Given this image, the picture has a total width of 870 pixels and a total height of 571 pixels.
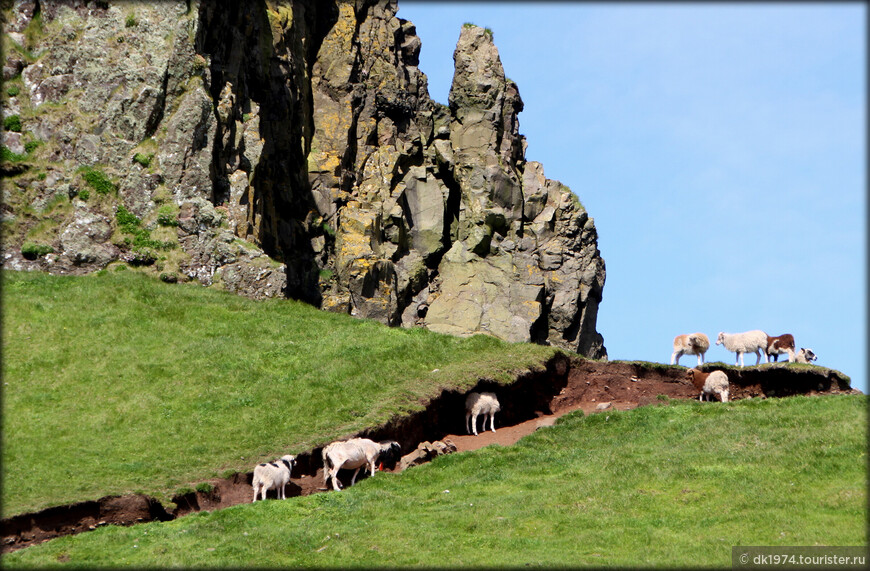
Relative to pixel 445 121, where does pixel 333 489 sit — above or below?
below

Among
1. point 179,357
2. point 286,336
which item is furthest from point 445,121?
point 179,357

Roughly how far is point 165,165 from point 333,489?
942 inches

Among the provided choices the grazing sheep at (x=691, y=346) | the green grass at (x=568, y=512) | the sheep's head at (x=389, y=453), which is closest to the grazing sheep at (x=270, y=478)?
the green grass at (x=568, y=512)

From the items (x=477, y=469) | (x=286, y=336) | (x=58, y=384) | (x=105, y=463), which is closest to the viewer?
(x=105, y=463)

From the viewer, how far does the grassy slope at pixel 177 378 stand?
89.5 feet

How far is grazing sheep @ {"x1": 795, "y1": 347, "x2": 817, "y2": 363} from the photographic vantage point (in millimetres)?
41031

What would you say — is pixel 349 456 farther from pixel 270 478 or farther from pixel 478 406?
pixel 478 406

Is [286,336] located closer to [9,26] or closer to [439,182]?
[9,26]

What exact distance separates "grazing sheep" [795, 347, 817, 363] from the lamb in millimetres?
4905

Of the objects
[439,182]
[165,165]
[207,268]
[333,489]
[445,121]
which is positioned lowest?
[333,489]

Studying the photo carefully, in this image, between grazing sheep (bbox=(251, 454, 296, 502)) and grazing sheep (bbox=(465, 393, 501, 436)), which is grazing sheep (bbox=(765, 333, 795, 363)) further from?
grazing sheep (bbox=(251, 454, 296, 502))

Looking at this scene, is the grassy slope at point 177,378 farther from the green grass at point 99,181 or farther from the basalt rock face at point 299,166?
the green grass at point 99,181

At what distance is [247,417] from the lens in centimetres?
3108

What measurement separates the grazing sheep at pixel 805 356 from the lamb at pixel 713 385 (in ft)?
16.1
